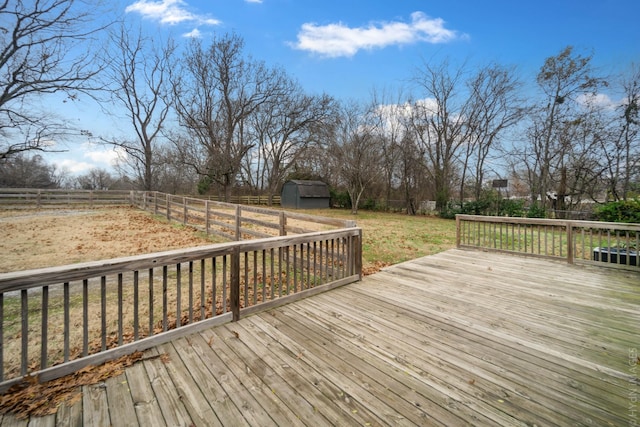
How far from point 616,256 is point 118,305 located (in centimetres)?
773

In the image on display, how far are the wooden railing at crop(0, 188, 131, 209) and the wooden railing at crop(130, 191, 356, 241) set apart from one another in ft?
5.18

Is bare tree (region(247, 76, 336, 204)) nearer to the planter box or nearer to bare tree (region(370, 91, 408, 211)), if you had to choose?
bare tree (region(370, 91, 408, 211))

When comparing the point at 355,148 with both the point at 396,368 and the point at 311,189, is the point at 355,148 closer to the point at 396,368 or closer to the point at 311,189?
the point at 311,189

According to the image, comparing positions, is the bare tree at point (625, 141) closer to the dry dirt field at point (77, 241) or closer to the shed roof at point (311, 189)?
the dry dirt field at point (77, 241)

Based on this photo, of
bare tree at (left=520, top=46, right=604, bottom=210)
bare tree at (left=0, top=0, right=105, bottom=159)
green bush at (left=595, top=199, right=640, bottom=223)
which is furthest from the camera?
bare tree at (left=520, top=46, right=604, bottom=210)

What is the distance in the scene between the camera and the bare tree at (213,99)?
20.4 meters

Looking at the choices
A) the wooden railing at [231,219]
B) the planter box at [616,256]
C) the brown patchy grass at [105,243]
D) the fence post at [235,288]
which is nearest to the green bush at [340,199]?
the wooden railing at [231,219]

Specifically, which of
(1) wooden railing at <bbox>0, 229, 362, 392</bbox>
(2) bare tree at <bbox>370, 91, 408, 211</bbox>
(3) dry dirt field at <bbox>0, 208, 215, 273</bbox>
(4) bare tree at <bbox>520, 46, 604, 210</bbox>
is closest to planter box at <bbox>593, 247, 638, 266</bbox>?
(1) wooden railing at <bbox>0, 229, 362, 392</bbox>

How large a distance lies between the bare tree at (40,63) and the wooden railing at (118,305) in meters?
2.39

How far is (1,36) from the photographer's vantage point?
13.0 feet

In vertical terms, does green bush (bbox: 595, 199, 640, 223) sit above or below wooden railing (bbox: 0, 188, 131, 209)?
below

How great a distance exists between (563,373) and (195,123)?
22888 millimetres

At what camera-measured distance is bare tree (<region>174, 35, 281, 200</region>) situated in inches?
805

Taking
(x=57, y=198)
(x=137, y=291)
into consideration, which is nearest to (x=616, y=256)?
(x=137, y=291)
